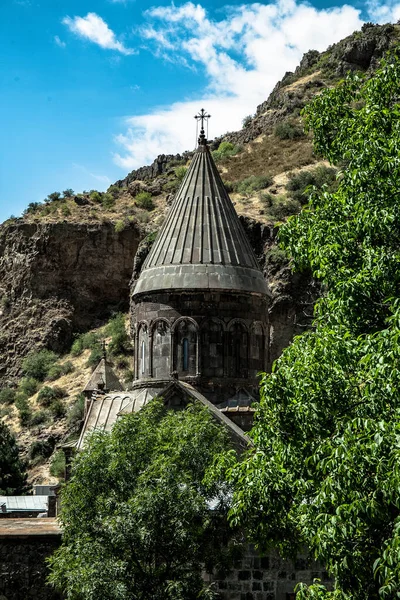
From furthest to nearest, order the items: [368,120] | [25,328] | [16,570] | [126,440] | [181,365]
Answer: [25,328] → [181,365] → [16,570] → [126,440] → [368,120]

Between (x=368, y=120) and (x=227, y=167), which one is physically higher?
(x=227, y=167)

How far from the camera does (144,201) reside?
5841 centimetres

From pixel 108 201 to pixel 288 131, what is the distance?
36.7 ft

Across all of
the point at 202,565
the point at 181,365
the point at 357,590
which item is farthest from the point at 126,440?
the point at 181,365

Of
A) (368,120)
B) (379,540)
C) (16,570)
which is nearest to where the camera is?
(379,540)

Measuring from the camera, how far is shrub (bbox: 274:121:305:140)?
5953cm

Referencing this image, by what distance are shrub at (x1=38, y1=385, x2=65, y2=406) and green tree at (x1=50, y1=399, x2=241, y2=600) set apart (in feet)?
112

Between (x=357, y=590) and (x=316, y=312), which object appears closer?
(x=357, y=590)

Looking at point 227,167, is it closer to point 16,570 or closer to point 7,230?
point 7,230

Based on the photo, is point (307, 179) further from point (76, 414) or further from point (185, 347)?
point (185, 347)

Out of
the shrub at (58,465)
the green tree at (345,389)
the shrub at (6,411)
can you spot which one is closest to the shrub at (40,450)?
the shrub at (58,465)

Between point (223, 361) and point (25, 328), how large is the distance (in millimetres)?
32707

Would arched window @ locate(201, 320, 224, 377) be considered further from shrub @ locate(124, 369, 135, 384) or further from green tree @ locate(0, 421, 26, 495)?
shrub @ locate(124, 369, 135, 384)

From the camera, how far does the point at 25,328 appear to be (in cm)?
5403
